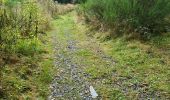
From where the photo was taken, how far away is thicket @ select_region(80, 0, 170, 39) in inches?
589

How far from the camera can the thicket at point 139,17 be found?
15.0m

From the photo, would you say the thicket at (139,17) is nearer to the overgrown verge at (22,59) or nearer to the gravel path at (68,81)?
the gravel path at (68,81)

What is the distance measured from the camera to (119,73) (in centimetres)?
1116

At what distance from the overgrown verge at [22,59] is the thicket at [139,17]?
3.70 meters

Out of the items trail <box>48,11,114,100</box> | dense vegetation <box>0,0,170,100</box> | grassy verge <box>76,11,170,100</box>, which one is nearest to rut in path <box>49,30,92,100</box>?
trail <box>48,11,114,100</box>

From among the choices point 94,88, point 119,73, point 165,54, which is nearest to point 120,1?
point 165,54

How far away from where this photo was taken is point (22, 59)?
11250 mm

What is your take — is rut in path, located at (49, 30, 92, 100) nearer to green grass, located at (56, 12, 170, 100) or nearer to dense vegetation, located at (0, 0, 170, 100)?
dense vegetation, located at (0, 0, 170, 100)

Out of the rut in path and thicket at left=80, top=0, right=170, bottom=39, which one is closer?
the rut in path

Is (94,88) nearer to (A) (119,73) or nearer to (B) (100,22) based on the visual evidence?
(A) (119,73)

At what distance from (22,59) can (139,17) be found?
21.0 feet

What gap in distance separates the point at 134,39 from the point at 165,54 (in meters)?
2.59

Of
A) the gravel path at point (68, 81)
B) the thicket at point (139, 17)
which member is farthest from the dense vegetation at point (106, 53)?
the gravel path at point (68, 81)

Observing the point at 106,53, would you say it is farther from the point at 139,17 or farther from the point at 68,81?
the point at 68,81
